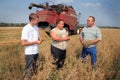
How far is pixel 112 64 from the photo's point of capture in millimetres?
7953

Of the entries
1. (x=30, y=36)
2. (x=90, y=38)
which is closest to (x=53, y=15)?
(x=90, y=38)

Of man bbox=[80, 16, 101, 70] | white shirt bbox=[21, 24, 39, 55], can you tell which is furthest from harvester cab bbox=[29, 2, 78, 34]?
white shirt bbox=[21, 24, 39, 55]

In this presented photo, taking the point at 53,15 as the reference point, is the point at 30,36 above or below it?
above

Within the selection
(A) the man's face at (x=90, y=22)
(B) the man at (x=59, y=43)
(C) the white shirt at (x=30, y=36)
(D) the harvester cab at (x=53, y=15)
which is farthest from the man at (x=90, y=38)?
(D) the harvester cab at (x=53, y=15)

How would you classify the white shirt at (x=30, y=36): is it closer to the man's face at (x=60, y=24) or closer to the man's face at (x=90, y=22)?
the man's face at (x=60, y=24)

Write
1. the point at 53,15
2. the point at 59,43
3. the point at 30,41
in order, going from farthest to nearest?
1. the point at 53,15
2. the point at 59,43
3. the point at 30,41

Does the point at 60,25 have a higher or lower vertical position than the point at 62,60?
higher

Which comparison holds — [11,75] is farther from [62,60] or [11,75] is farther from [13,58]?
[13,58]

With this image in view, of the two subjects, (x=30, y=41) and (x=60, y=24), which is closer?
(x=30, y=41)

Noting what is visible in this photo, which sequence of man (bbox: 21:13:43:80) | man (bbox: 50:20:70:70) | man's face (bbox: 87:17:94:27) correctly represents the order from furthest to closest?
man's face (bbox: 87:17:94:27) < man (bbox: 50:20:70:70) < man (bbox: 21:13:43:80)

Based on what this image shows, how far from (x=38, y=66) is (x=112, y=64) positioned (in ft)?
9.07

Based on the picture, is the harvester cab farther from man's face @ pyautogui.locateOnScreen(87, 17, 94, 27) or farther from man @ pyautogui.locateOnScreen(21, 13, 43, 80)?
man @ pyautogui.locateOnScreen(21, 13, 43, 80)

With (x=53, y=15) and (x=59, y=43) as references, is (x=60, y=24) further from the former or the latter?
(x=53, y=15)

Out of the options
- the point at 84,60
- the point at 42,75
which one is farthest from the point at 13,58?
the point at 42,75
